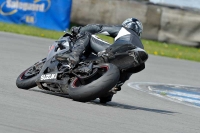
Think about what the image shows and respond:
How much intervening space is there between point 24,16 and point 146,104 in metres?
11.6

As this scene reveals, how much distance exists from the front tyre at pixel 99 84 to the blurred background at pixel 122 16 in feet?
38.9

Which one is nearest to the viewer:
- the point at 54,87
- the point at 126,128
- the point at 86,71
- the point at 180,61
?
the point at 126,128

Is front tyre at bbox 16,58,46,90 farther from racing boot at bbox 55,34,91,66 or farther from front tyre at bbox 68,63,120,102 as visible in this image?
front tyre at bbox 68,63,120,102

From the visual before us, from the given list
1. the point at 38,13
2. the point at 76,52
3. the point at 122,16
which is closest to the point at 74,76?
the point at 76,52

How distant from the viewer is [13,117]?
5.74m

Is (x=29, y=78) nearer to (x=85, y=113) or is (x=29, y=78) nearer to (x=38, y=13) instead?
(x=85, y=113)

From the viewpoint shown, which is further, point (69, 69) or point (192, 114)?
point (192, 114)

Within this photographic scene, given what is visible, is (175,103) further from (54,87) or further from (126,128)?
(126,128)

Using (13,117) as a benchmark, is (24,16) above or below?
below

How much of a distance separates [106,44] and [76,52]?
0.41 metres

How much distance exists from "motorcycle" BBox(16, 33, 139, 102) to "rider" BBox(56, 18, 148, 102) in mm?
103

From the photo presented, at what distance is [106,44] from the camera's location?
26.0 feet

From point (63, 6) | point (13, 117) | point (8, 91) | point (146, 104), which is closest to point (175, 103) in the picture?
point (146, 104)

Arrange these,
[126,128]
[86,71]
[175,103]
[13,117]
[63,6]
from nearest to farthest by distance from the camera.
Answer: [13,117] < [126,128] < [86,71] < [175,103] < [63,6]
